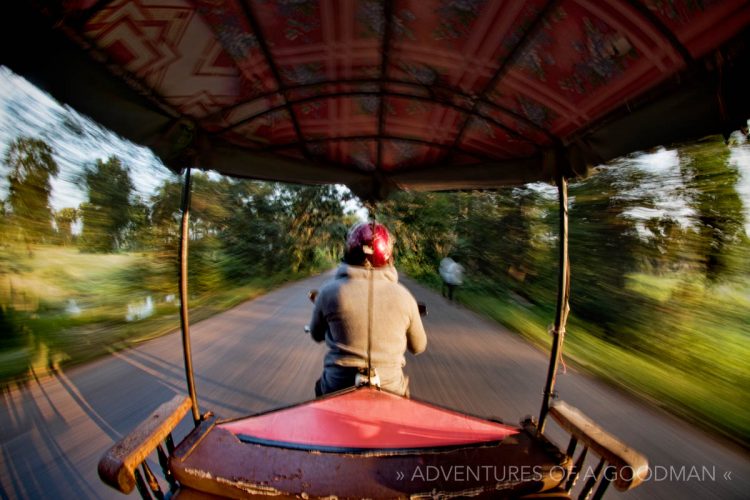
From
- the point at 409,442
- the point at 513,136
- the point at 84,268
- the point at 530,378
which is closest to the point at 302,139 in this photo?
the point at 513,136

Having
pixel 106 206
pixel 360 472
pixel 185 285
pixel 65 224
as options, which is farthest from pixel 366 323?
pixel 106 206

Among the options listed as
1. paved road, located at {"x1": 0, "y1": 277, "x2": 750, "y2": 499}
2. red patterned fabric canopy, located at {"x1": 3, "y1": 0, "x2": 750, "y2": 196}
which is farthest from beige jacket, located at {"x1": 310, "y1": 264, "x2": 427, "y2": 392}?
paved road, located at {"x1": 0, "y1": 277, "x2": 750, "y2": 499}

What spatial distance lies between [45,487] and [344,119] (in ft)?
11.0

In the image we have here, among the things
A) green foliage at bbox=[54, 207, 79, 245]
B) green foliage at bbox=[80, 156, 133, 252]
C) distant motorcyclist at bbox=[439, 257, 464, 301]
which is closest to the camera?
green foliage at bbox=[54, 207, 79, 245]

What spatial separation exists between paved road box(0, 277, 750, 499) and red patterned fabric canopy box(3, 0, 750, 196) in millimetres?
2551

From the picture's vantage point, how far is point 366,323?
218cm

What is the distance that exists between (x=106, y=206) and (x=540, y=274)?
12506mm

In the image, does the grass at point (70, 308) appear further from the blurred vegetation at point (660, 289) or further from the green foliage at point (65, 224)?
the blurred vegetation at point (660, 289)

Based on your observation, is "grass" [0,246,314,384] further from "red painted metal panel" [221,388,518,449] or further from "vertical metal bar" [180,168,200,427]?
"red painted metal panel" [221,388,518,449]

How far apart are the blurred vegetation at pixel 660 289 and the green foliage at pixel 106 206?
997cm

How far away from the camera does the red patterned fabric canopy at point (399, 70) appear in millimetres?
1205

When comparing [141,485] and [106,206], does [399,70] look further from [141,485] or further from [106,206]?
[106,206]

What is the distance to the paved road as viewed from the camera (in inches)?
98.9

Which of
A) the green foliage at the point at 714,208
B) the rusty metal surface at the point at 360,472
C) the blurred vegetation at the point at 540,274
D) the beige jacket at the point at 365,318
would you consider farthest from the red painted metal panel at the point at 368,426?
the green foliage at the point at 714,208
